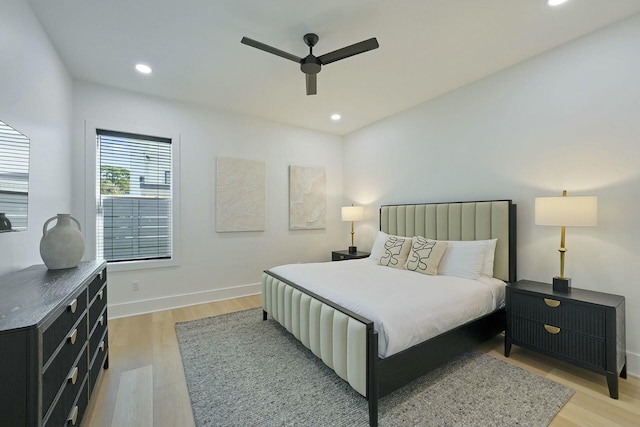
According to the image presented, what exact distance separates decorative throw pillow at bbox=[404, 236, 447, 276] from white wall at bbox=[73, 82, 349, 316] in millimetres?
2135

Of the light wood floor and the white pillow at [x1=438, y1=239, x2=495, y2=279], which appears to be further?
the white pillow at [x1=438, y1=239, x2=495, y2=279]

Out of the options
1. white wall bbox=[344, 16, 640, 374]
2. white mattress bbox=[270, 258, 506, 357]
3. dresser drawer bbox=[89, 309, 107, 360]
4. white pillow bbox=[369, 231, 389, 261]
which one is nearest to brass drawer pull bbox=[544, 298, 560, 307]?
white mattress bbox=[270, 258, 506, 357]

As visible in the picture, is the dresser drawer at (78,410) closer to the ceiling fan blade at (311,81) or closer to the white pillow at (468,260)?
the ceiling fan blade at (311,81)

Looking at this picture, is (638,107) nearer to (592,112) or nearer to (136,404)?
(592,112)

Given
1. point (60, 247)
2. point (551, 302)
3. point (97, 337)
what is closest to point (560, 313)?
point (551, 302)

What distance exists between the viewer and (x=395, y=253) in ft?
10.7

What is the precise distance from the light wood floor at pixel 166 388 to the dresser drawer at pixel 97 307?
52 cm

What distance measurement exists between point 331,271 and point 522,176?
217 centimetres

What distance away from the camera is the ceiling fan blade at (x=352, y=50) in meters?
2.05

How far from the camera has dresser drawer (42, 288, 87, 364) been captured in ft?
3.51

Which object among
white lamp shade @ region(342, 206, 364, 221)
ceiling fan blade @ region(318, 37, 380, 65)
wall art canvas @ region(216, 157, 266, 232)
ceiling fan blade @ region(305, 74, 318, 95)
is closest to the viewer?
ceiling fan blade @ region(318, 37, 380, 65)

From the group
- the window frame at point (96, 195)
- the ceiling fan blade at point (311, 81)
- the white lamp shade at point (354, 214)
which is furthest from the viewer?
the white lamp shade at point (354, 214)

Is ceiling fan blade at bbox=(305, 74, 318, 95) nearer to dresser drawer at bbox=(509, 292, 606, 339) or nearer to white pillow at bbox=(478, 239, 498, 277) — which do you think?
white pillow at bbox=(478, 239, 498, 277)

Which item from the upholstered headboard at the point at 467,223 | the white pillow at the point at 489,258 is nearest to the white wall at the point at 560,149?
the upholstered headboard at the point at 467,223
